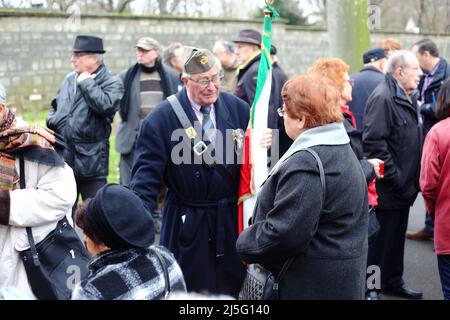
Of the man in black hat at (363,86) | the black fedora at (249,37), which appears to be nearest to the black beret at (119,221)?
the man in black hat at (363,86)

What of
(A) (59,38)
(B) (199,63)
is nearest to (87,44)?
(B) (199,63)

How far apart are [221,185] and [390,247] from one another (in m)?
2.17

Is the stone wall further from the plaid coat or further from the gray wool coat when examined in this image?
the plaid coat

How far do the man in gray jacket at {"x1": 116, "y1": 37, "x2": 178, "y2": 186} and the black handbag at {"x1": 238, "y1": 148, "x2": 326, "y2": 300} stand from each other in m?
4.21

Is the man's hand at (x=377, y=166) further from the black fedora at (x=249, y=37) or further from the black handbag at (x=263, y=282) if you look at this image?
the black fedora at (x=249, y=37)

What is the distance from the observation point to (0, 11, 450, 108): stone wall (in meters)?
14.1

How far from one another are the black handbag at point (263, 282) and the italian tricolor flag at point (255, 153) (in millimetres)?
636

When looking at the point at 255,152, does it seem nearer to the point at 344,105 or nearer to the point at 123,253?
the point at 344,105

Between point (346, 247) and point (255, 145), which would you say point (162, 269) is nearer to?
point (346, 247)

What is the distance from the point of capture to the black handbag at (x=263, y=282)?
3.15m

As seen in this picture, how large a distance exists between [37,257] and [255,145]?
1.49 m

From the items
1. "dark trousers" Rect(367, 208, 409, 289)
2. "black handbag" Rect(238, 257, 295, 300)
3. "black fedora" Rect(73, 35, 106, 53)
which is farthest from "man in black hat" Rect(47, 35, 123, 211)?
"black handbag" Rect(238, 257, 295, 300)

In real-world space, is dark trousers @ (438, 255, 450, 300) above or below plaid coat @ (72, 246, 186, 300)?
below
